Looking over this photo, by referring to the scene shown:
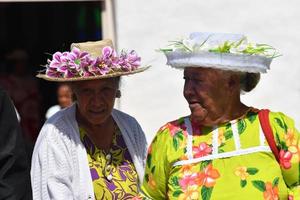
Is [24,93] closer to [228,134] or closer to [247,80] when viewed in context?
[247,80]

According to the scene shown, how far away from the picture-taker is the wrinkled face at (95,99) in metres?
5.23

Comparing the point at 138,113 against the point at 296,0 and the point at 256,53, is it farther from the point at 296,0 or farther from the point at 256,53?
the point at 256,53

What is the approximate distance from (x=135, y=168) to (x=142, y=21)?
2410 mm

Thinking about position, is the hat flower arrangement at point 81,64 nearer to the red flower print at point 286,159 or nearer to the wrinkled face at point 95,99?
the wrinkled face at point 95,99

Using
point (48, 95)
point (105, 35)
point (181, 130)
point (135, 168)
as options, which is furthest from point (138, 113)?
point (48, 95)

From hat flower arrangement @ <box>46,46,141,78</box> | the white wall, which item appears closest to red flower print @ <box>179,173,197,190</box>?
hat flower arrangement @ <box>46,46,141,78</box>

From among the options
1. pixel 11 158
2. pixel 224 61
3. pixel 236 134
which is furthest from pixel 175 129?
pixel 11 158

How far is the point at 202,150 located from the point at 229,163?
157 mm

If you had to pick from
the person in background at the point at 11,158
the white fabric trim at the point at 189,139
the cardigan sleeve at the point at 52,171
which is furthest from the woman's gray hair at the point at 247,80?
the person in background at the point at 11,158

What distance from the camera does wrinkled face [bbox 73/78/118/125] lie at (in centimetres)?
523

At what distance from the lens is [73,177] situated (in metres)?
5.14

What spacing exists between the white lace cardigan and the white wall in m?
2.33

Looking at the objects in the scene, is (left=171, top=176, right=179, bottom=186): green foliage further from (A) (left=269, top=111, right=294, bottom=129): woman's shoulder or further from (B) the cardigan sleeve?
(B) the cardigan sleeve

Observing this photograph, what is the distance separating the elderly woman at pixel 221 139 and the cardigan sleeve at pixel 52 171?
483 millimetres
